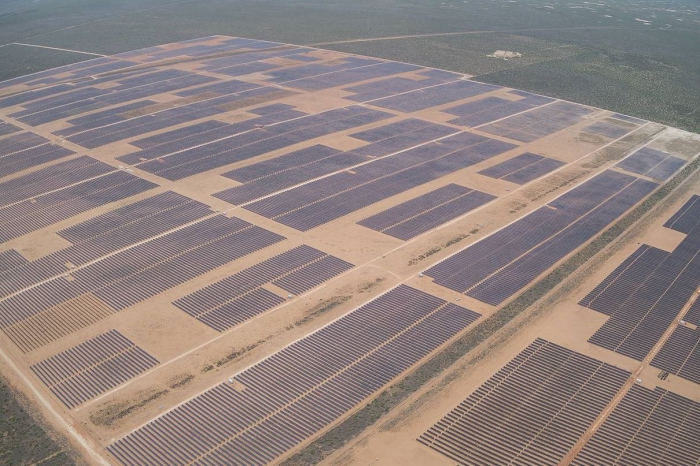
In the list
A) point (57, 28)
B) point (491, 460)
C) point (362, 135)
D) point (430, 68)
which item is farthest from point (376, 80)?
point (57, 28)

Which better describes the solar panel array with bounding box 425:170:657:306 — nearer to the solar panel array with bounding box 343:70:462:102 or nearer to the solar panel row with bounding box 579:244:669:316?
the solar panel row with bounding box 579:244:669:316

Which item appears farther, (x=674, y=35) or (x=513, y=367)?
(x=674, y=35)

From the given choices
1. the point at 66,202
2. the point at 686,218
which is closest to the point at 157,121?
the point at 66,202

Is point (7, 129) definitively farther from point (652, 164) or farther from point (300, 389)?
point (652, 164)

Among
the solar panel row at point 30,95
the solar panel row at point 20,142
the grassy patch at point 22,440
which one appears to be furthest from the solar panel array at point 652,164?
the solar panel row at point 30,95

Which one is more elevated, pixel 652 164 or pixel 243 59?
pixel 243 59

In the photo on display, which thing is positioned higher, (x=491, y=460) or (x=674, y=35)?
(x=674, y=35)

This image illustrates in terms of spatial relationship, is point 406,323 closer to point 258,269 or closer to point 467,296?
point 467,296
